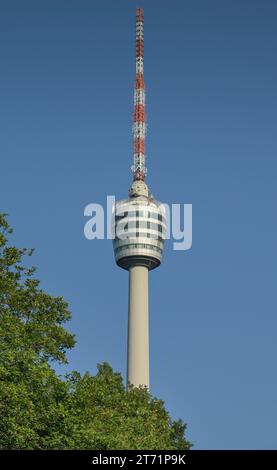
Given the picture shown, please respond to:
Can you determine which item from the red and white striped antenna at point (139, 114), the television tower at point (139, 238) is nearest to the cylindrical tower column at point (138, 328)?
the television tower at point (139, 238)

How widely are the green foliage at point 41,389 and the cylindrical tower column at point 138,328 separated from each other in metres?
89.3

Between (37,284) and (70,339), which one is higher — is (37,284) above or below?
above

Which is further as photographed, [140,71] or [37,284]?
[140,71]

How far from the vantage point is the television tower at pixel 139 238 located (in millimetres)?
153000

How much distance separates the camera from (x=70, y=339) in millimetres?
54438

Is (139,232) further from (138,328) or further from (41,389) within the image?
(41,389)

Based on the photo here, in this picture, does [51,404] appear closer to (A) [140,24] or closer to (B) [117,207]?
(B) [117,207]

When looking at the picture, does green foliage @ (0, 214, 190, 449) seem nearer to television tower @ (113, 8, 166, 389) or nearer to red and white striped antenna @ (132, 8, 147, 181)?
television tower @ (113, 8, 166, 389)

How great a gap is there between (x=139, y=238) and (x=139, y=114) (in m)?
23.3

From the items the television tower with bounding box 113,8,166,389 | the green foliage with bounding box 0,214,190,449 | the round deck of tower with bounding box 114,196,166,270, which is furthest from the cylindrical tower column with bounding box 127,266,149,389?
the green foliage with bounding box 0,214,190,449

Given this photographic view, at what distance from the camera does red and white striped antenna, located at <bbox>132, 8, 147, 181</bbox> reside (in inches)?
6166

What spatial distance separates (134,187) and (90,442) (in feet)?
385
